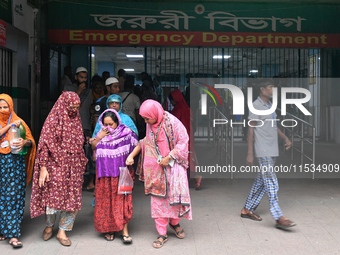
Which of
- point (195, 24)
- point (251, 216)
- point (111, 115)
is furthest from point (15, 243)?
point (195, 24)

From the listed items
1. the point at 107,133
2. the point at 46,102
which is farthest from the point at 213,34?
the point at 107,133

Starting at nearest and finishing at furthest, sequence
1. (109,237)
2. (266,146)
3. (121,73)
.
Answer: (109,237), (266,146), (121,73)

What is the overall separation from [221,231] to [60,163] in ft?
5.85

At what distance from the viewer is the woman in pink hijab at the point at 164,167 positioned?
14.9 feet

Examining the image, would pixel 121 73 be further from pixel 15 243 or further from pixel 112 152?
pixel 15 243

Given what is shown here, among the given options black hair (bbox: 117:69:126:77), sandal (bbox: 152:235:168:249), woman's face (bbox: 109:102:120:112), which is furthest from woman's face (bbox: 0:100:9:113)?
black hair (bbox: 117:69:126:77)

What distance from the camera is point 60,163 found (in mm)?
4516

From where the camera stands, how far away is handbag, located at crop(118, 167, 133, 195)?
4602 millimetres

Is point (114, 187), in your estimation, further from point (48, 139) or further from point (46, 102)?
point (46, 102)

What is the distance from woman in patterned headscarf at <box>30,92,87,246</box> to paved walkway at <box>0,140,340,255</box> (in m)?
0.34

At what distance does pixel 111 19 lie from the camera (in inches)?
Answer: 347

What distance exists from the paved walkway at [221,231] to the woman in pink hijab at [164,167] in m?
0.32

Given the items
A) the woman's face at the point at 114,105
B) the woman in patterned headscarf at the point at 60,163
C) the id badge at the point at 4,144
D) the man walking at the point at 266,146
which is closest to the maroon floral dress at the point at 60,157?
the woman in patterned headscarf at the point at 60,163

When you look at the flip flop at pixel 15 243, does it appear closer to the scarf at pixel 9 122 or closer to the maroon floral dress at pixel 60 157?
the maroon floral dress at pixel 60 157
